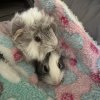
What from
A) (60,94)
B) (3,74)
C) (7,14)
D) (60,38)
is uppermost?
(7,14)

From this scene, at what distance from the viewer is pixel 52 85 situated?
0.97 metres

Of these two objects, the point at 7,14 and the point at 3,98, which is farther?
the point at 7,14

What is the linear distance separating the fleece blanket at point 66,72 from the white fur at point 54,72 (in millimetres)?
39

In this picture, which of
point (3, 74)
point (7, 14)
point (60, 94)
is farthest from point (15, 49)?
point (7, 14)

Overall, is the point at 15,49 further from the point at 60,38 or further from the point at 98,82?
the point at 98,82

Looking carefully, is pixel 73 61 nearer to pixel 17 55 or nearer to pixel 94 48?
pixel 94 48

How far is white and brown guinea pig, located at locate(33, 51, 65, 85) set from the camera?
93 centimetres

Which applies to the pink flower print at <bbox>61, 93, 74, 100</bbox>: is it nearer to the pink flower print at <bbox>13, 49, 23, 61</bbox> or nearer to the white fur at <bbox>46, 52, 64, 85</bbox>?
the white fur at <bbox>46, 52, 64, 85</bbox>

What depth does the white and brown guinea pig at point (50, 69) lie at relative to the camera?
36.6 inches

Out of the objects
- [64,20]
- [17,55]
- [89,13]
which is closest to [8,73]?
[17,55]

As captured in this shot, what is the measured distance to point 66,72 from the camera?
0.99 m

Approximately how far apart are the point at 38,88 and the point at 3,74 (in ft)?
0.45

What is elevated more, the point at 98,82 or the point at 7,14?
the point at 7,14

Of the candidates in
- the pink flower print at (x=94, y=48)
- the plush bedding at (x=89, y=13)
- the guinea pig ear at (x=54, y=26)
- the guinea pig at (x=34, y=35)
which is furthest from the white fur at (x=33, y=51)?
the plush bedding at (x=89, y=13)
